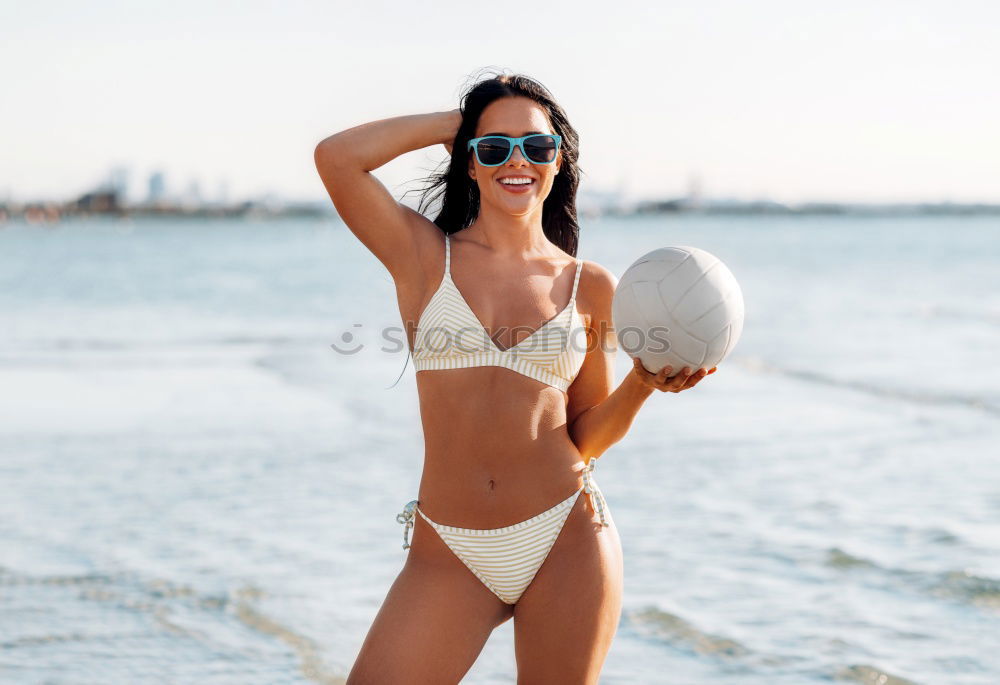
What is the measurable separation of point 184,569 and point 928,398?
9048 millimetres

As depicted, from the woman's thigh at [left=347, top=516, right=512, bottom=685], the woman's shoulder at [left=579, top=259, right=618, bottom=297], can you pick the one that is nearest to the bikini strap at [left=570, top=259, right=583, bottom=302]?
the woman's shoulder at [left=579, top=259, right=618, bottom=297]

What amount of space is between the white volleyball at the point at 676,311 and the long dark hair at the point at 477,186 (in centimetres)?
52

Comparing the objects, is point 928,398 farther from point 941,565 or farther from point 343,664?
point 343,664

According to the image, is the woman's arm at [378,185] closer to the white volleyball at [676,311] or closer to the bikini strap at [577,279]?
the bikini strap at [577,279]

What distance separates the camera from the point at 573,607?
315cm

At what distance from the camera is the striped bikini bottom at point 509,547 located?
3195 mm

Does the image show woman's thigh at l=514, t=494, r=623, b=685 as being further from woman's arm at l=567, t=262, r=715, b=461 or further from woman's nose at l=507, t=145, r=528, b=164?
woman's nose at l=507, t=145, r=528, b=164

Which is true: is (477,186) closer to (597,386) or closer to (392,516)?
(597,386)

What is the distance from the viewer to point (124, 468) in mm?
9133

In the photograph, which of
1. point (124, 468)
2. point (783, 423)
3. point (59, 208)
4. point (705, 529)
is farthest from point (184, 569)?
point (59, 208)

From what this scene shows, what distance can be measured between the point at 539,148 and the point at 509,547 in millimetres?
1102

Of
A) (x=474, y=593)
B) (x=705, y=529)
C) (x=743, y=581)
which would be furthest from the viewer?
(x=705, y=529)

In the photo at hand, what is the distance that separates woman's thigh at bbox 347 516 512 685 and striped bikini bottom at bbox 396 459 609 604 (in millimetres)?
36

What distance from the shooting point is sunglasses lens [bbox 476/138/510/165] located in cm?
330
